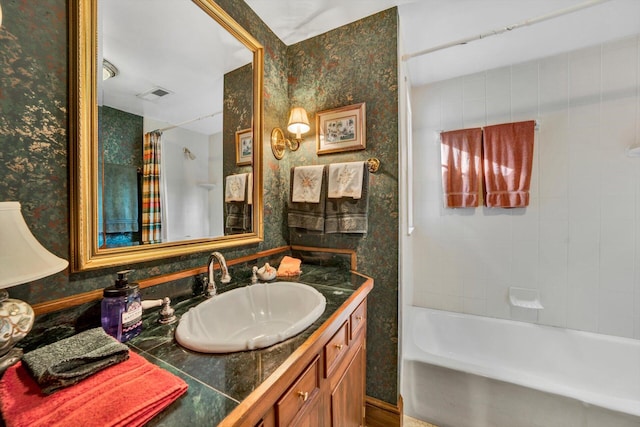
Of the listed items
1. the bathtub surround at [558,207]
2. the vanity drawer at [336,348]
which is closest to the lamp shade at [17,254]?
the vanity drawer at [336,348]

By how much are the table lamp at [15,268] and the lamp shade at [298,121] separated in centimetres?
128

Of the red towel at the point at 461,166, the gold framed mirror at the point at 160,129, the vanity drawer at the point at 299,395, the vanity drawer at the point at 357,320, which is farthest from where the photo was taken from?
the red towel at the point at 461,166

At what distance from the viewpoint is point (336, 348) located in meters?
0.91

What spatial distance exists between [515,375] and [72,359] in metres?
1.95

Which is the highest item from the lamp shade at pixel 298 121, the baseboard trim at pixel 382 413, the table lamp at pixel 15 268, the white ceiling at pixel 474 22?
the white ceiling at pixel 474 22

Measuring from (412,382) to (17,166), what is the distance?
6.77ft

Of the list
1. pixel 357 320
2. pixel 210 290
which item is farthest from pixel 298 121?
pixel 357 320

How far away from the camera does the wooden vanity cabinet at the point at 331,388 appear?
0.64 metres

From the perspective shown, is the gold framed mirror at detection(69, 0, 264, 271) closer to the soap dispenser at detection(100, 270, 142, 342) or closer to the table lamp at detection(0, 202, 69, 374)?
the soap dispenser at detection(100, 270, 142, 342)

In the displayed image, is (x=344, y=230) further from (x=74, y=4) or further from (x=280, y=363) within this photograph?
(x=74, y=4)

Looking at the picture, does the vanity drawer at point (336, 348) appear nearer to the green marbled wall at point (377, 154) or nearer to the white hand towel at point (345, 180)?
the green marbled wall at point (377, 154)

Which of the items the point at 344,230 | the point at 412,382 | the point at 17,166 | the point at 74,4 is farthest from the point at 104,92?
the point at 412,382

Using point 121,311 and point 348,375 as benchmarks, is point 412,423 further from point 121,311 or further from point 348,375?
point 121,311

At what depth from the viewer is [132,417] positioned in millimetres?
402
